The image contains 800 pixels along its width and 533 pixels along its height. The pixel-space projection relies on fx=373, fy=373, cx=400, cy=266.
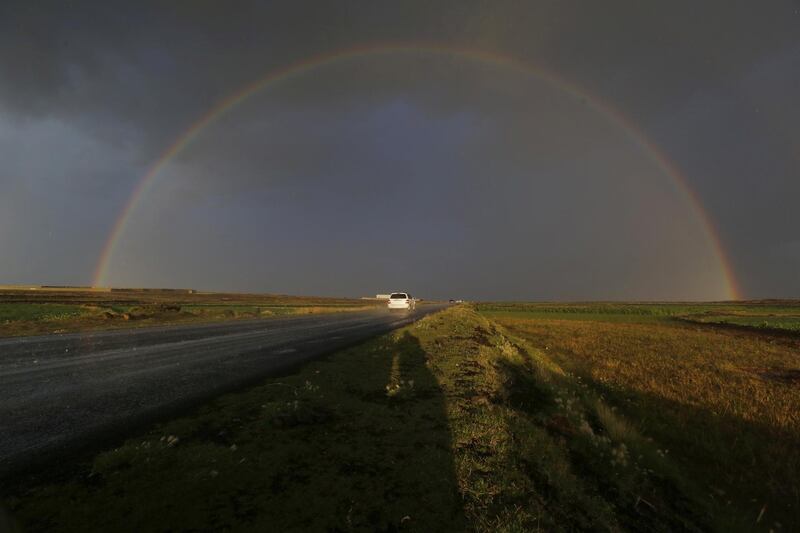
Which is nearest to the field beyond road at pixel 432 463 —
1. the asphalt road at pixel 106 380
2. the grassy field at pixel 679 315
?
the asphalt road at pixel 106 380

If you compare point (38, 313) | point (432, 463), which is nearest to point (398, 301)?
point (38, 313)

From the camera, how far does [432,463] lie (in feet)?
16.1

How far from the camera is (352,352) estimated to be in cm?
1380

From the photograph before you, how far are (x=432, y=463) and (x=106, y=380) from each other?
9223 mm

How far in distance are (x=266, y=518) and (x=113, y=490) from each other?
178 centimetres

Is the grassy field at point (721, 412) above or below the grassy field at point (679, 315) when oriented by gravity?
below

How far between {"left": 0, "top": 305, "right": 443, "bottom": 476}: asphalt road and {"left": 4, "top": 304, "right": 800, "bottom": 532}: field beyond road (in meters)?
1.05

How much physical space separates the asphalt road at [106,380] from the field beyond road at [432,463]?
1.05m

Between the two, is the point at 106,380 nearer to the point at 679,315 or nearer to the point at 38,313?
the point at 38,313

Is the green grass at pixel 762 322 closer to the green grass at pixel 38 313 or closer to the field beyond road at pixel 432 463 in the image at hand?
the field beyond road at pixel 432 463

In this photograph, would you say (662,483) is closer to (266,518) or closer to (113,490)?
(266,518)

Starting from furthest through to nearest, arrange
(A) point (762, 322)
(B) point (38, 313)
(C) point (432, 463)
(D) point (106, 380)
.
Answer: (A) point (762, 322) → (B) point (38, 313) → (D) point (106, 380) → (C) point (432, 463)

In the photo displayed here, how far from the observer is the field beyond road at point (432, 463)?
3770 millimetres

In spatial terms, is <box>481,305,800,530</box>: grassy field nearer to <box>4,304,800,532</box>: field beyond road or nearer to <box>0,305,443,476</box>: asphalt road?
<box>4,304,800,532</box>: field beyond road
